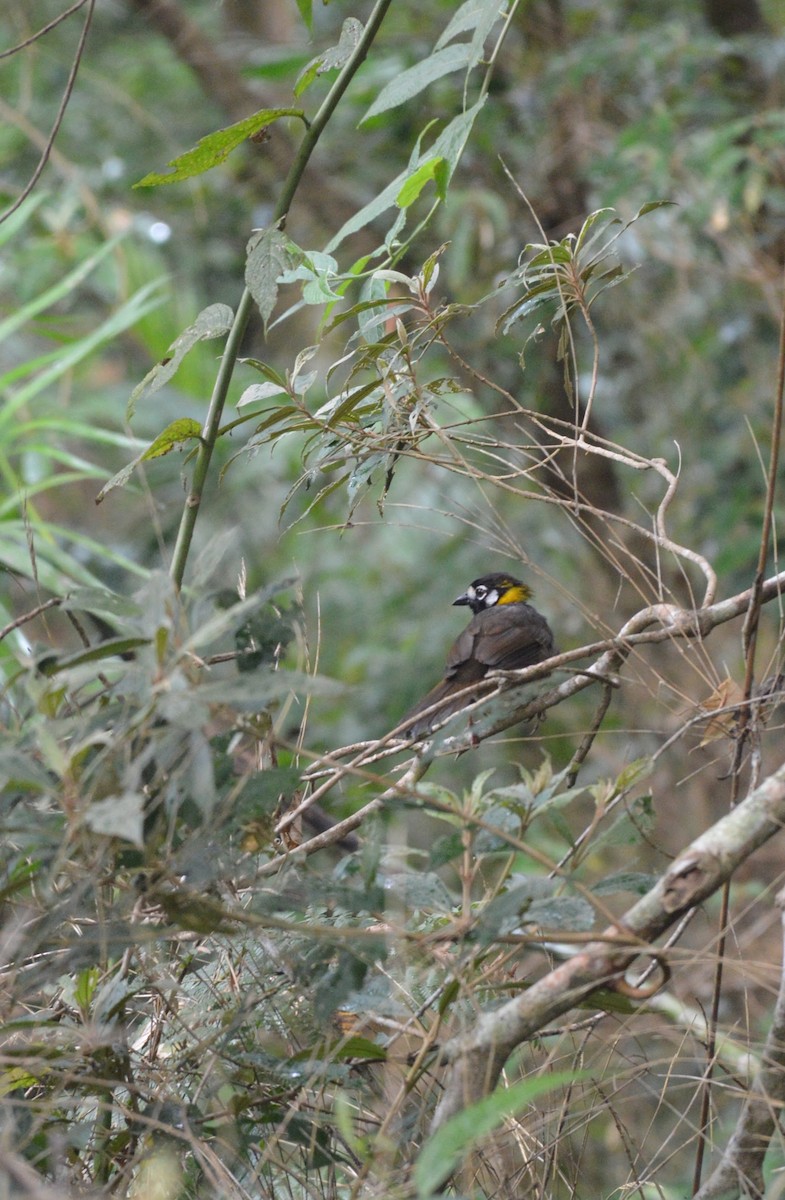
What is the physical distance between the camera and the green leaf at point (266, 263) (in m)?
1.76

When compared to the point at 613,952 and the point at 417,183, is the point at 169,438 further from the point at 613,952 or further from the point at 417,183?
the point at 613,952

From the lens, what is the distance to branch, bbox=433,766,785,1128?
4.19 feet

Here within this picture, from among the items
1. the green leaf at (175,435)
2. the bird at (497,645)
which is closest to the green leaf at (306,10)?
the green leaf at (175,435)

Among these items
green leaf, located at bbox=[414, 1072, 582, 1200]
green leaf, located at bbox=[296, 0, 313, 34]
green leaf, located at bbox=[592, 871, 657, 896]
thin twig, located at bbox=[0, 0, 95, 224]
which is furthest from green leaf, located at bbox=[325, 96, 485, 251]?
green leaf, located at bbox=[414, 1072, 582, 1200]

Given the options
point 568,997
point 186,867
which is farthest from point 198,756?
point 568,997

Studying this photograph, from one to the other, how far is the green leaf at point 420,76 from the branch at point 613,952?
123 centimetres

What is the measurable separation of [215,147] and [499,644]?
2.23 metres

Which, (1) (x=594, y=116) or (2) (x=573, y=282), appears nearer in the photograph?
(2) (x=573, y=282)

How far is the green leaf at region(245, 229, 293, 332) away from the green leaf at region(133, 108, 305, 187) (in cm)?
13

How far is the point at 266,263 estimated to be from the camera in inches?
70.5

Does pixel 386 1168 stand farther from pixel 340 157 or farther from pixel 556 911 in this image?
pixel 340 157

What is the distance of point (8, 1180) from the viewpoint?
123cm

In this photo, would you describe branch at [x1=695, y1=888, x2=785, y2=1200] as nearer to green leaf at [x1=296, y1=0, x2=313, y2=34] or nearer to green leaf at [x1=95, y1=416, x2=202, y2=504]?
green leaf at [x1=95, y1=416, x2=202, y2=504]

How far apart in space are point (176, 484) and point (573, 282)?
5.21 metres
